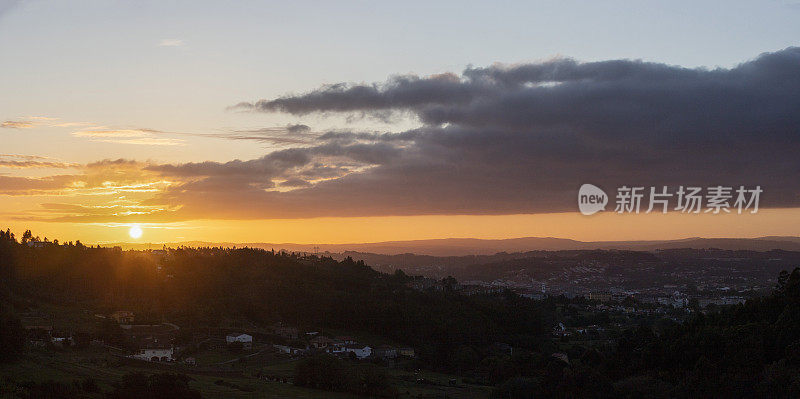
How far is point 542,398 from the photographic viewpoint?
47156 mm

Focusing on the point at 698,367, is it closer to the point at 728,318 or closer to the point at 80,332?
the point at 728,318

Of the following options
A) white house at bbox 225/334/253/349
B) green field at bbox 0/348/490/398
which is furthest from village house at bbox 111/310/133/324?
green field at bbox 0/348/490/398

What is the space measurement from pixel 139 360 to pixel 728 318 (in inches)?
1734

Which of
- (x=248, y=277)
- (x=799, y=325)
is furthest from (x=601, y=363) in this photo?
(x=248, y=277)

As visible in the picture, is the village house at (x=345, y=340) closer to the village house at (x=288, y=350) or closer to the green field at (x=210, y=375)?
the village house at (x=288, y=350)

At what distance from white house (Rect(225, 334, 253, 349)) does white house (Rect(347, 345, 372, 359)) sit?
929 centimetres

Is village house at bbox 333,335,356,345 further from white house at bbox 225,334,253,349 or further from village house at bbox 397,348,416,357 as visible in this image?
white house at bbox 225,334,253,349

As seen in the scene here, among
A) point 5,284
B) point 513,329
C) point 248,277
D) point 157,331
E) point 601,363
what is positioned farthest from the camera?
point 248,277

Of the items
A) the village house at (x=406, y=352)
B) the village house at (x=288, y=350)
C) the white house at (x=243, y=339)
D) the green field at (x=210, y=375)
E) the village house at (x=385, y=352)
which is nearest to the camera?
the green field at (x=210, y=375)

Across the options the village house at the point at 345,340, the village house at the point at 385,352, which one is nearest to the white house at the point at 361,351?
the village house at the point at 385,352

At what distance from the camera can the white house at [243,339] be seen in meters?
65.0

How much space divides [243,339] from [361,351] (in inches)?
440

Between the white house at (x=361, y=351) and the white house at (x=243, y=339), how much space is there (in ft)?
30.5

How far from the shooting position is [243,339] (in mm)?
66125
